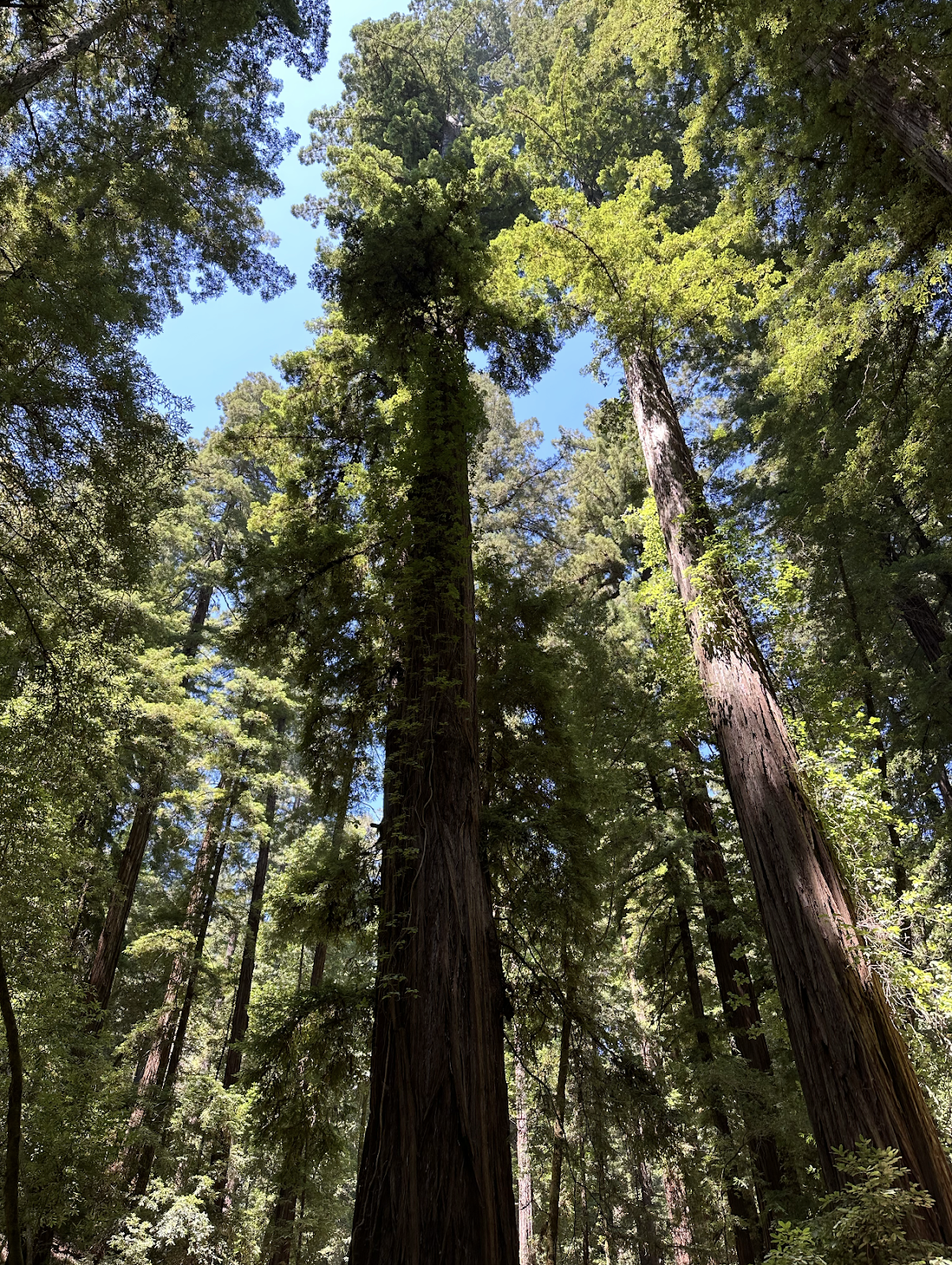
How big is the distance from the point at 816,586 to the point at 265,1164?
11.3m

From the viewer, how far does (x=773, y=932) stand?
162 inches

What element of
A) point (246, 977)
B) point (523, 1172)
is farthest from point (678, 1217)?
point (246, 977)

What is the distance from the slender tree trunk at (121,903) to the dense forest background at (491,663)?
0.69 feet

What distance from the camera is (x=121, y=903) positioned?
33.1ft

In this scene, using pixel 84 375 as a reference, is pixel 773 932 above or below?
below

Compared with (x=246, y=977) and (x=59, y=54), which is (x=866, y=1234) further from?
(x=246, y=977)

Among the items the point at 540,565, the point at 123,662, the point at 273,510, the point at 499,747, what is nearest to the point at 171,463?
the point at 273,510

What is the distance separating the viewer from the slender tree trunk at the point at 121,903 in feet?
34.5

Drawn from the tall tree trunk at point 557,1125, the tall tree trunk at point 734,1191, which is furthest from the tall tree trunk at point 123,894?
the tall tree trunk at point 734,1191

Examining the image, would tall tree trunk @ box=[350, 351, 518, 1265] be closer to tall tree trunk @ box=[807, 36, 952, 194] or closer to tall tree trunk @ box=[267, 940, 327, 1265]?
tall tree trunk @ box=[267, 940, 327, 1265]

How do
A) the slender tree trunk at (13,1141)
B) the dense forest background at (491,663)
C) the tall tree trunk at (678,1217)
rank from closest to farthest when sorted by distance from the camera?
the slender tree trunk at (13,1141), the dense forest background at (491,663), the tall tree trunk at (678,1217)

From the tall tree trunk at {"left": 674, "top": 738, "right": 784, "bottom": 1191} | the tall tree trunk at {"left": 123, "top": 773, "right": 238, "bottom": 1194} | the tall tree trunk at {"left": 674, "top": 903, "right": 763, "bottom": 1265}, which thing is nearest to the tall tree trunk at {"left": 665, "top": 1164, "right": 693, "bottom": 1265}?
the tall tree trunk at {"left": 674, "top": 903, "right": 763, "bottom": 1265}

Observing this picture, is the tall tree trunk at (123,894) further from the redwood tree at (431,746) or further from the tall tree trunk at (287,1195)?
the redwood tree at (431,746)

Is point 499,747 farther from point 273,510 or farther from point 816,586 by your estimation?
point 816,586
